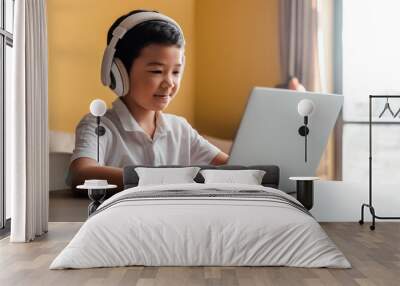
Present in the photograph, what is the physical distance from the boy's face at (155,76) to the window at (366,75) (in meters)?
1.80

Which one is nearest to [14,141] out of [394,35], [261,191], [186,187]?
[186,187]

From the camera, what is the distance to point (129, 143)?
21.2 ft

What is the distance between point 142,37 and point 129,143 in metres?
1.09

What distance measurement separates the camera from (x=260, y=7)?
6.63 meters

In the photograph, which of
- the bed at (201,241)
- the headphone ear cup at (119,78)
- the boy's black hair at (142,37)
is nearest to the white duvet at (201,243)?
the bed at (201,241)

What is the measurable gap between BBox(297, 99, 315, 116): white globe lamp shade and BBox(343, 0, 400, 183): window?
1.61 feet

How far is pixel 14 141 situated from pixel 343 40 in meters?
3.52

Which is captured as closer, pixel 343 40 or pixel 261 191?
pixel 261 191

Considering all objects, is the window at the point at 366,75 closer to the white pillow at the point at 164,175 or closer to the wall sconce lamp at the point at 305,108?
the wall sconce lamp at the point at 305,108

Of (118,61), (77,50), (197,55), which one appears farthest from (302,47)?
(77,50)

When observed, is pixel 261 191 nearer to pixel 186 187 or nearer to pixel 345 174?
pixel 186 187

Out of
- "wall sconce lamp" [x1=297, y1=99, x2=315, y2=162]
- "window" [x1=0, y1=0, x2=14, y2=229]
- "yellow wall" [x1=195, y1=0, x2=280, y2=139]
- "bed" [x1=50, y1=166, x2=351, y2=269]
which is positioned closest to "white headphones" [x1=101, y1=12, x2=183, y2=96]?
"yellow wall" [x1=195, y1=0, x2=280, y2=139]

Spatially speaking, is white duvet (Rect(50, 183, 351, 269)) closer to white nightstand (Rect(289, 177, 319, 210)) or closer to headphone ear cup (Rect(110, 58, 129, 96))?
white nightstand (Rect(289, 177, 319, 210))

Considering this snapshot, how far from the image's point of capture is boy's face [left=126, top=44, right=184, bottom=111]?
252 inches
